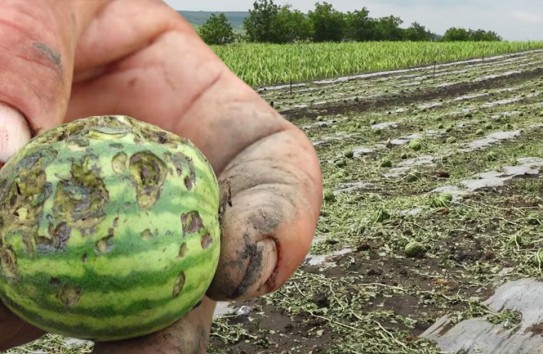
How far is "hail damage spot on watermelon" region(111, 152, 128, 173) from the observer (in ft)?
6.01

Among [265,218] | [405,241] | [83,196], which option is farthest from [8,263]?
[405,241]

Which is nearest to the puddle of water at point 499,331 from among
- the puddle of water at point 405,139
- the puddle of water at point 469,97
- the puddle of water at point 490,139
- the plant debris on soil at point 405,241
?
the plant debris on soil at point 405,241

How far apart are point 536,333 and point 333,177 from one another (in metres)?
3.83

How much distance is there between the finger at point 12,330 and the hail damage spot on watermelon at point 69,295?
36cm

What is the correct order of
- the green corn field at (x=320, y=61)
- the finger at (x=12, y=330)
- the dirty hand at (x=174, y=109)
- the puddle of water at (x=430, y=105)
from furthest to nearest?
the green corn field at (x=320, y=61) < the puddle of water at (x=430, y=105) < the finger at (x=12, y=330) < the dirty hand at (x=174, y=109)

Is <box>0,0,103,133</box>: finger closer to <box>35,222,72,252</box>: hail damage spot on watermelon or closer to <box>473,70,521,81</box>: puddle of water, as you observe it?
<box>35,222,72,252</box>: hail damage spot on watermelon

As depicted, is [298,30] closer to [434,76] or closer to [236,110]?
[434,76]

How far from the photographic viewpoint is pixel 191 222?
1875 mm

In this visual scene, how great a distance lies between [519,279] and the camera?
4395mm

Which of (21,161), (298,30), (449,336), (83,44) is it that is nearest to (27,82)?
(21,161)

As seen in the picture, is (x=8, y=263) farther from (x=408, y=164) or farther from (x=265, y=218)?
(x=408, y=164)

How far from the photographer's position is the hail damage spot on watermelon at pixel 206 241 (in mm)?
1897

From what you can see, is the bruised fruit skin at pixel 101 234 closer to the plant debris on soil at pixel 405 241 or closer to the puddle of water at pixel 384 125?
the plant debris on soil at pixel 405 241

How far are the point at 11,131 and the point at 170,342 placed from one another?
0.69m
